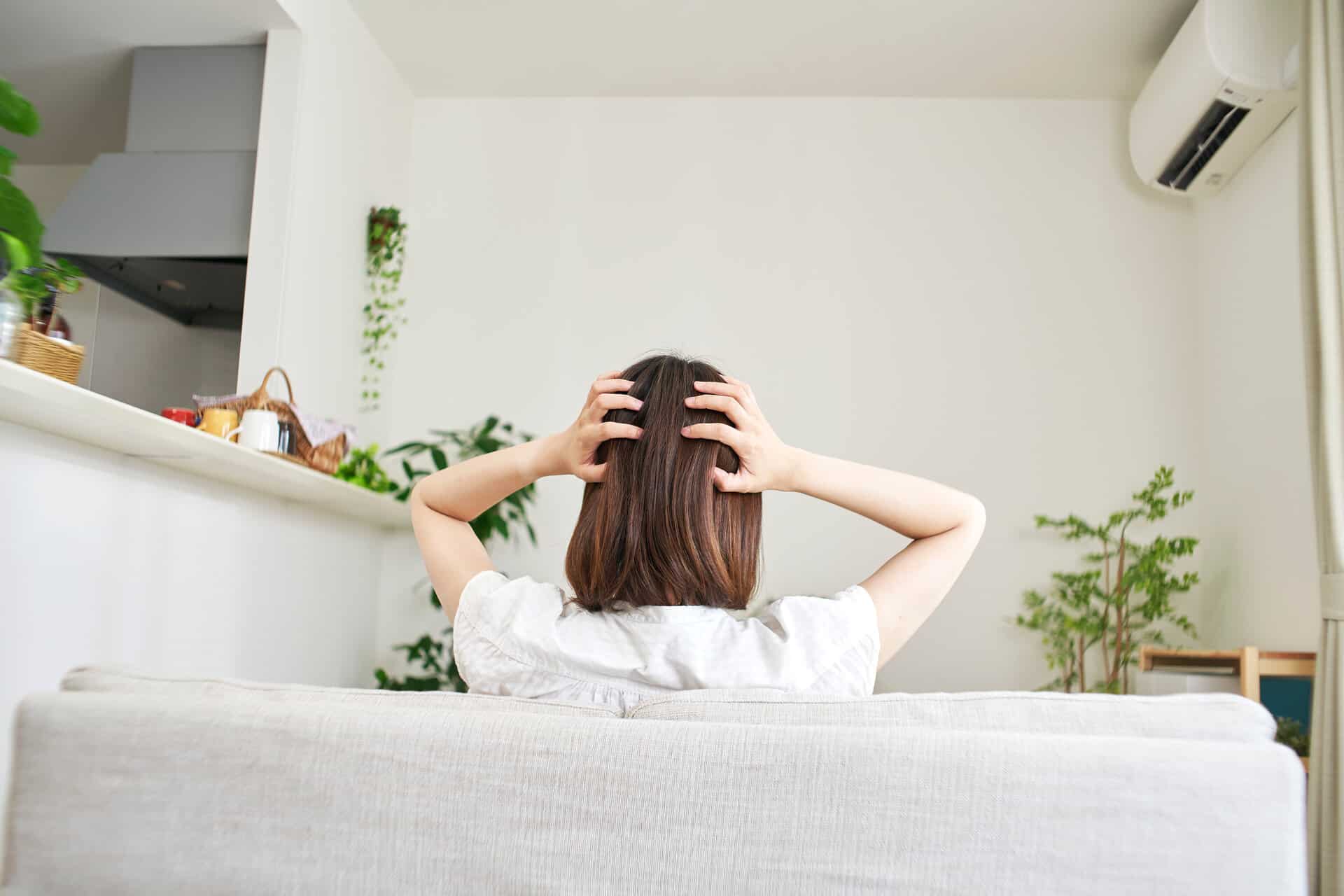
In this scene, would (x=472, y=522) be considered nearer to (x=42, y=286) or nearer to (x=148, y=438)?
(x=148, y=438)

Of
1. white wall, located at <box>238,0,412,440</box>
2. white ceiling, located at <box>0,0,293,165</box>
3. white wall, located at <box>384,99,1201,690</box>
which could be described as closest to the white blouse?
white wall, located at <box>238,0,412,440</box>

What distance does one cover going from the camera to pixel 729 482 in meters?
1.05

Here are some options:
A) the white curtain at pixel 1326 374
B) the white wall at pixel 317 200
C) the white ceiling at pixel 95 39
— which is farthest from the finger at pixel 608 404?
the white ceiling at pixel 95 39

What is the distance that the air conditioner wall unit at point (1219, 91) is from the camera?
303 cm

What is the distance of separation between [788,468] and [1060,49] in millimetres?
3193

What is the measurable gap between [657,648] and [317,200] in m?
2.79

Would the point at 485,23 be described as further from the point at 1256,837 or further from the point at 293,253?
the point at 1256,837

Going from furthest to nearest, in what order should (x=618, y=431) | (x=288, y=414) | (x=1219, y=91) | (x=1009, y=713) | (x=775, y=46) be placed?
1. (x=775, y=46)
2. (x=1219, y=91)
3. (x=288, y=414)
4. (x=618, y=431)
5. (x=1009, y=713)

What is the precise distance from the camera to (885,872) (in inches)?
25.5

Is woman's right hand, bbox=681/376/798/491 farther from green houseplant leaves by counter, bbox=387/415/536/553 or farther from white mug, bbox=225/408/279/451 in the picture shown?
green houseplant leaves by counter, bbox=387/415/536/553

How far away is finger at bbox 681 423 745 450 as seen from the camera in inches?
41.0

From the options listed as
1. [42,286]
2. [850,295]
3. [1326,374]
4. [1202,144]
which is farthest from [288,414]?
[1202,144]

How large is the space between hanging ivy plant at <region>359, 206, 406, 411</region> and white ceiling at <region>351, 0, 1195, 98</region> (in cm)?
65

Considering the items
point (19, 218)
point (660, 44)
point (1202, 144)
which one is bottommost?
point (19, 218)
